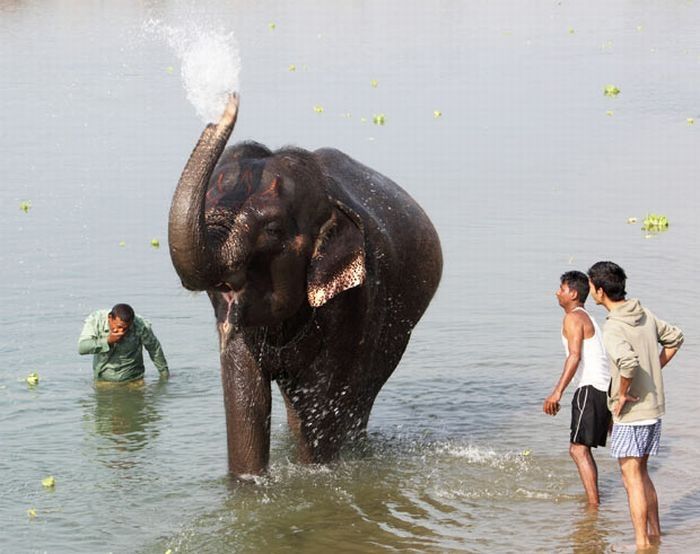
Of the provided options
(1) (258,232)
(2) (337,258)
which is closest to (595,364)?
(2) (337,258)

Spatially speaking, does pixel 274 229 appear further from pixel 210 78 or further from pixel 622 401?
pixel 622 401

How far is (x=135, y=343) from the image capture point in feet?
41.2

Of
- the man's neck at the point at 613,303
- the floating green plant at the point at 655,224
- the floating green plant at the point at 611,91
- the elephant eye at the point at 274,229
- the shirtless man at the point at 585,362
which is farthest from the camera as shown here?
the floating green plant at the point at 611,91

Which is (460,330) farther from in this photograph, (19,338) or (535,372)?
(19,338)

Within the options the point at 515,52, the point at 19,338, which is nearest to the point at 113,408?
the point at 19,338

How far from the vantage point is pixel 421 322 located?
565 inches

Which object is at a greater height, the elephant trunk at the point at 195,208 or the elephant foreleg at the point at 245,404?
the elephant trunk at the point at 195,208

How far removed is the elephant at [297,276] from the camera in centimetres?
820

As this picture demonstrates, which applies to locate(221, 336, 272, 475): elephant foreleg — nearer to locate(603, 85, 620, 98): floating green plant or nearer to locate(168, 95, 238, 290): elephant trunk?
locate(168, 95, 238, 290): elephant trunk

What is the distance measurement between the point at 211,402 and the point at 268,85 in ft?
65.2

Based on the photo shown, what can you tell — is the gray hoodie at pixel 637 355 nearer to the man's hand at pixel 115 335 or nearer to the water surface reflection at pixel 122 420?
the water surface reflection at pixel 122 420

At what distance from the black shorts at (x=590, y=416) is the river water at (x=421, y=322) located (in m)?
0.64

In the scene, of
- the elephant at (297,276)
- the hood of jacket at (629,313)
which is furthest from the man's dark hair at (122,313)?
the hood of jacket at (629,313)

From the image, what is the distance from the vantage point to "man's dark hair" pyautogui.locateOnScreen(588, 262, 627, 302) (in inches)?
325
